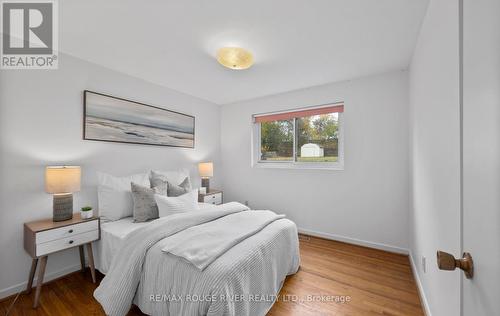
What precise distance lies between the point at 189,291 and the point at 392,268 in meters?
2.23

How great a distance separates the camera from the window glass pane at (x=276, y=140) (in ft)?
12.2

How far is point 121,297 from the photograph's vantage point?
153cm

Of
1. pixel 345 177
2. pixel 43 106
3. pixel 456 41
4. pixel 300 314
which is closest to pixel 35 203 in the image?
pixel 43 106

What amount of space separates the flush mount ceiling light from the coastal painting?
60.2 inches

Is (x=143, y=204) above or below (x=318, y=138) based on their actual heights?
below

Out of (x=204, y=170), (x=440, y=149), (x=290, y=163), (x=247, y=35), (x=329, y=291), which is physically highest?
(x=247, y=35)

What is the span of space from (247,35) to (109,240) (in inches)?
91.4

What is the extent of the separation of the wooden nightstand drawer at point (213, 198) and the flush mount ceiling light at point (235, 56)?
6.86 ft

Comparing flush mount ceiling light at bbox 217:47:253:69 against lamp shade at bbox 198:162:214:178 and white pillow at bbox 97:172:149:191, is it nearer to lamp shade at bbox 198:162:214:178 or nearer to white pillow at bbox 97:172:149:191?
white pillow at bbox 97:172:149:191

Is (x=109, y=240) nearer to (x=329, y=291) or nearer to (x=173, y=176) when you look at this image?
(x=173, y=176)

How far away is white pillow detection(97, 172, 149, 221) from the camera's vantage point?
2.38m

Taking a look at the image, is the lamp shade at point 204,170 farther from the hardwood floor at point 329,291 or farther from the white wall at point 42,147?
the hardwood floor at point 329,291

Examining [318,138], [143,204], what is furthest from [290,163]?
[143,204]

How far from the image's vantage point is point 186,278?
1.41 meters
